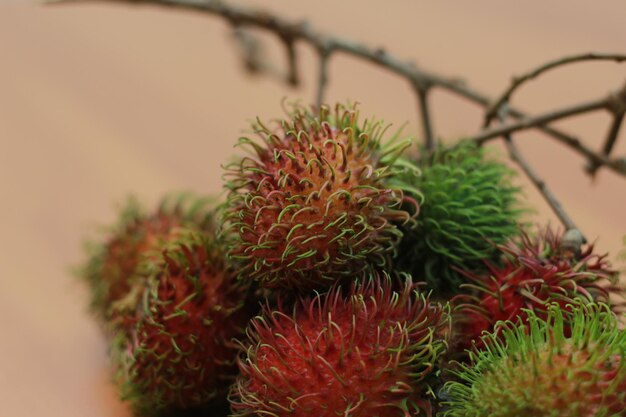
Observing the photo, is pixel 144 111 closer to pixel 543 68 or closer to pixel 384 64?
pixel 384 64

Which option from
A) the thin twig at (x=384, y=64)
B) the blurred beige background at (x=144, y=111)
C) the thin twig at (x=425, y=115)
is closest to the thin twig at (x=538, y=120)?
the thin twig at (x=384, y=64)

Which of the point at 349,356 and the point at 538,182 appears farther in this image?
the point at 538,182

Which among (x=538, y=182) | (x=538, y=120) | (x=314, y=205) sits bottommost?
(x=314, y=205)

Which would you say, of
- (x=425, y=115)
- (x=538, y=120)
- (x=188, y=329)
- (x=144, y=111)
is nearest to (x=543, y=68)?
(x=538, y=120)

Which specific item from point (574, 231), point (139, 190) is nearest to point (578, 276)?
point (574, 231)

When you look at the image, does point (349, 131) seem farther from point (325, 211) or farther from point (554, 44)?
point (554, 44)

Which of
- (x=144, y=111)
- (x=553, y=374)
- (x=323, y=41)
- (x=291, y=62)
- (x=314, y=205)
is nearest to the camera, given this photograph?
(x=553, y=374)

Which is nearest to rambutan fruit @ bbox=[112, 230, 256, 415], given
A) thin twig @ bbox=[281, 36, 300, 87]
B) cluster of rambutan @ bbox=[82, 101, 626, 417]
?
cluster of rambutan @ bbox=[82, 101, 626, 417]
